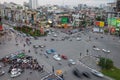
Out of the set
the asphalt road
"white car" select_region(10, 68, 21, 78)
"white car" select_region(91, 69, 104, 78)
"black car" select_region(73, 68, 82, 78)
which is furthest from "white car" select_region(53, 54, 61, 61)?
"white car" select_region(10, 68, 21, 78)

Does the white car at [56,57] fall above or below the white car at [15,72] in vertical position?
above

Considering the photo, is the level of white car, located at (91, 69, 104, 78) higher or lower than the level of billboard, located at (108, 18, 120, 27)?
lower

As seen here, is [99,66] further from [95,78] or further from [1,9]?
[1,9]

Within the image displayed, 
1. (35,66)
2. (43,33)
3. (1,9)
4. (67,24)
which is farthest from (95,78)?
(1,9)

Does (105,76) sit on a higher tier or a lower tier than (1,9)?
lower

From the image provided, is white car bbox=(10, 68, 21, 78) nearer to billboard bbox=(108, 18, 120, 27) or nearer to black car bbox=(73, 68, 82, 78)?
black car bbox=(73, 68, 82, 78)

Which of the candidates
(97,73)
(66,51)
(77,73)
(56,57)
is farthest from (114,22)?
(77,73)

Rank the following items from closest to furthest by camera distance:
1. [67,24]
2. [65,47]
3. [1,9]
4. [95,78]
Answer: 1. [95,78]
2. [65,47]
3. [67,24]
4. [1,9]

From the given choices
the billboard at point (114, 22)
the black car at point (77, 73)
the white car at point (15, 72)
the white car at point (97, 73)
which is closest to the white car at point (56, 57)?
the black car at point (77, 73)

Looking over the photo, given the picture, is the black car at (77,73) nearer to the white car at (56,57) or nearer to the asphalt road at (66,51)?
the asphalt road at (66,51)

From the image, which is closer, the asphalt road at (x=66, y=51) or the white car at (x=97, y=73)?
the white car at (x=97, y=73)

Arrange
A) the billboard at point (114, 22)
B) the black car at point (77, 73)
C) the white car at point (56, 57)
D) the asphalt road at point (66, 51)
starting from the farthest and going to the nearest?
1. the billboard at point (114, 22)
2. the white car at point (56, 57)
3. the asphalt road at point (66, 51)
4. the black car at point (77, 73)
